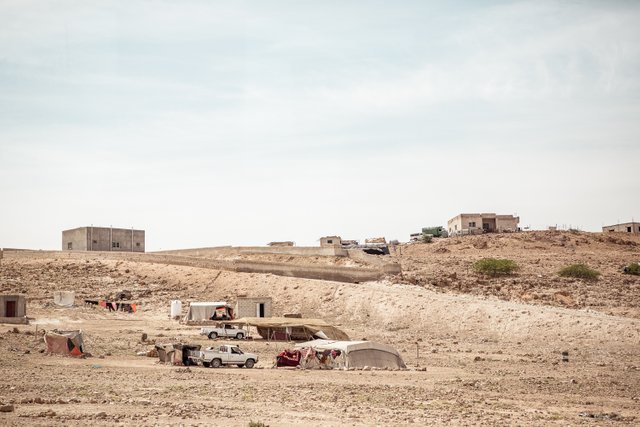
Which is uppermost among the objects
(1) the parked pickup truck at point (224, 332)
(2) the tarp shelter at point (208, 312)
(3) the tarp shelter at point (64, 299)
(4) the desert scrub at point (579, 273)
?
(4) the desert scrub at point (579, 273)

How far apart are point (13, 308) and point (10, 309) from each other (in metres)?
0.18

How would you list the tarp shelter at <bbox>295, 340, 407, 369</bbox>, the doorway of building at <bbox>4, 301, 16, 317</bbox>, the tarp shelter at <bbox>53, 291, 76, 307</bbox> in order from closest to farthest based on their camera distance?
the tarp shelter at <bbox>295, 340, 407, 369</bbox> < the doorway of building at <bbox>4, 301, 16, 317</bbox> < the tarp shelter at <bbox>53, 291, 76, 307</bbox>

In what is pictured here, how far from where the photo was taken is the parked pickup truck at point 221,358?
33781 mm

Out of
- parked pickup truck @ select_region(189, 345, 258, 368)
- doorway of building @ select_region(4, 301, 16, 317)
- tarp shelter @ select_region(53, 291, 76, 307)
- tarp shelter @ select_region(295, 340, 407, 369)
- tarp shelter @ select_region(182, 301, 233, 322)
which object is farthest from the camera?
tarp shelter @ select_region(53, 291, 76, 307)

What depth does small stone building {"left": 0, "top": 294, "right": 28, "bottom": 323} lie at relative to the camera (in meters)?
46.7

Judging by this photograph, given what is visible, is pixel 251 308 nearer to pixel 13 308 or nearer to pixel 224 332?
pixel 224 332

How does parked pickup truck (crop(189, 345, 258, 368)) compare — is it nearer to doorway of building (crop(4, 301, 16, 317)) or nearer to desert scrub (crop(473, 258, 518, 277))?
doorway of building (crop(4, 301, 16, 317))

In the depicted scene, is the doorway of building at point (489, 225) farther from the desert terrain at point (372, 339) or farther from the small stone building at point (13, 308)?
the small stone building at point (13, 308)

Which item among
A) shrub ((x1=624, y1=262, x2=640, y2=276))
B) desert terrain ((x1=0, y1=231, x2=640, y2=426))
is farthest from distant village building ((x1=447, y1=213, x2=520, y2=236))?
shrub ((x1=624, y1=262, x2=640, y2=276))

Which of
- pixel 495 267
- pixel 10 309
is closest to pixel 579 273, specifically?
pixel 495 267

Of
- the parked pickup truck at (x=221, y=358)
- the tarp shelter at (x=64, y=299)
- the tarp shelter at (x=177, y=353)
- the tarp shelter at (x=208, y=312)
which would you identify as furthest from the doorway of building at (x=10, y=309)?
the parked pickup truck at (x=221, y=358)

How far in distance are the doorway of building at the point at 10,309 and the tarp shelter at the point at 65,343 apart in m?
12.8

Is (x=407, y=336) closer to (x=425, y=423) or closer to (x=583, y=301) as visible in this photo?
(x=583, y=301)

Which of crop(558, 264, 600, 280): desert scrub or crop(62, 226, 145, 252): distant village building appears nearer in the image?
crop(558, 264, 600, 280): desert scrub
